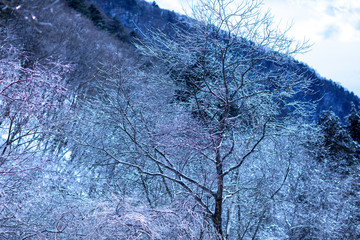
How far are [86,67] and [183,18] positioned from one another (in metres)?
14.7

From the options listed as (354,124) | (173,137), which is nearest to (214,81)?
(173,137)

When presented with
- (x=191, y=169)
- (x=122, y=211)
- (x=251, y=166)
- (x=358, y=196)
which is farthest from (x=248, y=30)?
(x=358, y=196)

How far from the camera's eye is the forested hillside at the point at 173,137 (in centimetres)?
492

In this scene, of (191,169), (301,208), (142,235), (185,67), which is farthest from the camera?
(301,208)

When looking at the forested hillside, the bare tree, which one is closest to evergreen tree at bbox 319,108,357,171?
the forested hillside

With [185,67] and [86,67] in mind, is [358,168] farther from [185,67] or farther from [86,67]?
[86,67]

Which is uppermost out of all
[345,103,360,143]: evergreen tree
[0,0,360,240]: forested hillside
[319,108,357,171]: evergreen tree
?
[345,103,360,143]: evergreen tree

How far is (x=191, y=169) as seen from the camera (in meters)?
8.00

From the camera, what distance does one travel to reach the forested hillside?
16.1ft

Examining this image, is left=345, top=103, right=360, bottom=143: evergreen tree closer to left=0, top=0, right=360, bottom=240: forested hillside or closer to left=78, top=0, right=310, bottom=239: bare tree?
left=0, top=0, right=360, bottom=240: forested hillside

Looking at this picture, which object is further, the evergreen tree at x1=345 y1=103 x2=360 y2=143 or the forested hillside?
the evergreen tree at x1=345 y1=103 x2=360 y2=143

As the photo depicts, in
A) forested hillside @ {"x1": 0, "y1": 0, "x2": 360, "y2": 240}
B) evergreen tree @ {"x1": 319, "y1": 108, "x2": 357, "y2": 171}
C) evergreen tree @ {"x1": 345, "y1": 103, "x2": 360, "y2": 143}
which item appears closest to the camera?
forested hillside @ {"x1": 0, "y1": 0, "x2": 360, "y2": 240}

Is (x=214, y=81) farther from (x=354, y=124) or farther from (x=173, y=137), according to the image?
(x=354, y=124)

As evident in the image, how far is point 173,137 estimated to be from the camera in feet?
17.7
